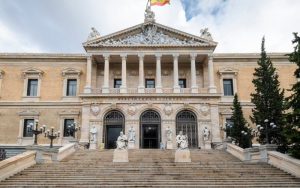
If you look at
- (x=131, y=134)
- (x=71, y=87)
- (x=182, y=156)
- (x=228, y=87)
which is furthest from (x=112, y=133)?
(x=182, y=156)

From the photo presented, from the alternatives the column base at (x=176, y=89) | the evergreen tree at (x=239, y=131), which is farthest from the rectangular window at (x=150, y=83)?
the evergreen tree at (x=239, y=131)

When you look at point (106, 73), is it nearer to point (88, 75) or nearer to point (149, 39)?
point (88, 75)

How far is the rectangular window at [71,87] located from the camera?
113 ft

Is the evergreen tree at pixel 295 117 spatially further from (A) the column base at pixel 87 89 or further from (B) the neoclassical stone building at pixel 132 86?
(A) the column base at pixel 87 89

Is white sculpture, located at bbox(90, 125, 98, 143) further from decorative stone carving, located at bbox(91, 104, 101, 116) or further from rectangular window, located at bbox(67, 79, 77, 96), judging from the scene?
rectangular window, located at bbox(67, 79, 77, 96)

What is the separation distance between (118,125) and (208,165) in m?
14.6

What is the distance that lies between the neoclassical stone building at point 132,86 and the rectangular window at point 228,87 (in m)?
0.10

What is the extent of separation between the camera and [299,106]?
16.5 metres

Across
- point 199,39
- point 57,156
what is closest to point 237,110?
point 199,39

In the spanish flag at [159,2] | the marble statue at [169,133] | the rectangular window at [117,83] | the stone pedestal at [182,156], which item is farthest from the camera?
the rectangular window at [117,83]

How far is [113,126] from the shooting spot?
31.9 meters

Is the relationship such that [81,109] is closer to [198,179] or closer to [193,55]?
[193,55]

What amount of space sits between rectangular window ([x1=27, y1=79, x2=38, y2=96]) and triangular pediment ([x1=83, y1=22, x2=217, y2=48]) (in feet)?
22.0

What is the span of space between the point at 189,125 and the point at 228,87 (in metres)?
6.44
